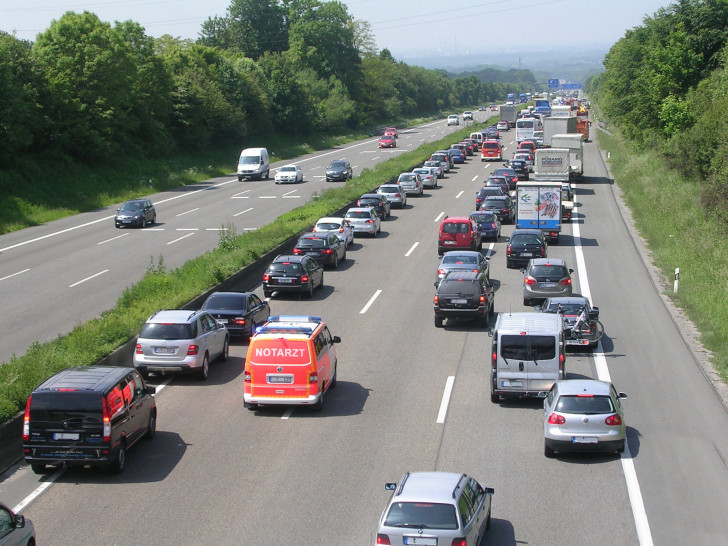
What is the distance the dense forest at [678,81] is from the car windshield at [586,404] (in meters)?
38.4

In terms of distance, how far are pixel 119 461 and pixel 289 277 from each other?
16303 mm

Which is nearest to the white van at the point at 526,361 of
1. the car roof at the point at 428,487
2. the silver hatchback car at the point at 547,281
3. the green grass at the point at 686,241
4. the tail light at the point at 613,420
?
the tail light at the point at 613,420

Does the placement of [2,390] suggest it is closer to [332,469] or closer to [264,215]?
[332,469]

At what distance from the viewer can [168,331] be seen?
22.2 metres

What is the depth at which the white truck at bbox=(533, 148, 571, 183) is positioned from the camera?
2339 inches

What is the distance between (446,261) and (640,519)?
755 inches

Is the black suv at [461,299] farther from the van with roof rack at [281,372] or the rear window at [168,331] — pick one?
the van with roof rack at [281,372]

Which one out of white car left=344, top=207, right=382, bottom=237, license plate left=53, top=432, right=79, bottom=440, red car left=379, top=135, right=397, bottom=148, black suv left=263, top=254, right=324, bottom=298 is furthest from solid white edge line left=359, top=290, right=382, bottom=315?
red car left=379, top=135, right=397, bottom=148

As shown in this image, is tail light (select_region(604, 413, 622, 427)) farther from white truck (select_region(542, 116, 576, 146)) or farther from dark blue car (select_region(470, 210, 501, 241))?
white truck (select_region(542, 116, 576, 146))

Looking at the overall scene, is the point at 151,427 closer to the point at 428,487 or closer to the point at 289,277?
the point at 428,487

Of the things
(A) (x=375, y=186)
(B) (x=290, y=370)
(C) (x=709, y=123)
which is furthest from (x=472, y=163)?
(B) (x=290, y=370)

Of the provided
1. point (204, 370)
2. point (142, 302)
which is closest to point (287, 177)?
point (142, 302)

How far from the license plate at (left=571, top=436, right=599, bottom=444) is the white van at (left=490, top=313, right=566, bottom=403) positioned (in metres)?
3.33

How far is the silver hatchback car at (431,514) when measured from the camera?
11.2m
